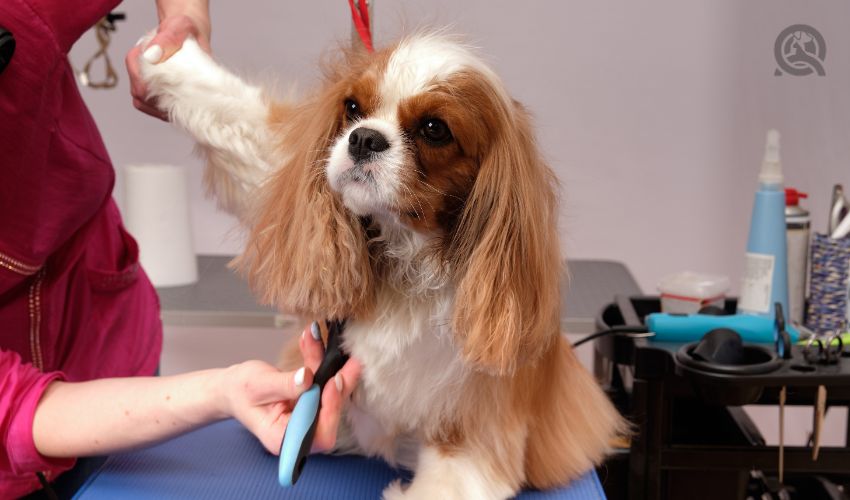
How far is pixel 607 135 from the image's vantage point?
2.42 metres

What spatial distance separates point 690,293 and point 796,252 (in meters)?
0.21

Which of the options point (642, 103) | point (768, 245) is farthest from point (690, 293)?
point (642, 103)

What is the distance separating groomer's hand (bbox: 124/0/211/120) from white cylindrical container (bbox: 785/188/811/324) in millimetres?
1046

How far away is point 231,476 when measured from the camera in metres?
1.12

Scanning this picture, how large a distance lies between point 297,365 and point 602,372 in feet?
2.51

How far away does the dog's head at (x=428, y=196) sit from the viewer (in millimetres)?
904

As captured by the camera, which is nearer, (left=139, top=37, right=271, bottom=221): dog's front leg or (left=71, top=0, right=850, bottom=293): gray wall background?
(left=139, top=37, right=271, bottom=221): dog's front leg

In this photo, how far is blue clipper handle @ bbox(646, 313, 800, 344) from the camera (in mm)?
1273

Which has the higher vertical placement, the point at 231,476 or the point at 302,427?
the point at 302,427

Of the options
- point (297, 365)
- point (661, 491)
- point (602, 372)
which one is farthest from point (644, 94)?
point (297, 365)

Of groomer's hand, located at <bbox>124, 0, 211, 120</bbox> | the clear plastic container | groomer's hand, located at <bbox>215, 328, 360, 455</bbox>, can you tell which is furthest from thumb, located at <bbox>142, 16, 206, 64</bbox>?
the clear plastic container

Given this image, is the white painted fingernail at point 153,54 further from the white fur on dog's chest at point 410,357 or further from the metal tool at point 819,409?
the metal tool at point 819,409

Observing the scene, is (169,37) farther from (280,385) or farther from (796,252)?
(796,252)

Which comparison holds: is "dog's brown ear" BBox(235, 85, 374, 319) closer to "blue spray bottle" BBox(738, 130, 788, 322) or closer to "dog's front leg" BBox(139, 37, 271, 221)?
"dog's front leg" BBox(139, 37, 271, 221)
